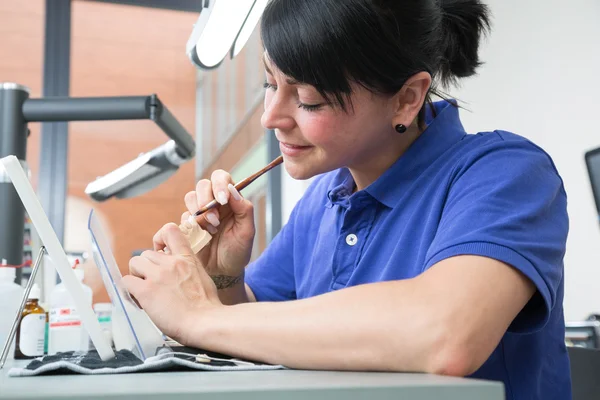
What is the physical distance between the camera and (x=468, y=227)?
2.57 feet

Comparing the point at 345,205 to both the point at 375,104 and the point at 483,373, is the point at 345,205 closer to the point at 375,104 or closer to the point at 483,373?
the point at 375,104

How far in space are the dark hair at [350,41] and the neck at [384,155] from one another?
11cm

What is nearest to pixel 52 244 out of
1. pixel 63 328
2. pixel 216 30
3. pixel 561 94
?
pixel 216 30

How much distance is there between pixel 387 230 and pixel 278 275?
41 centimetres

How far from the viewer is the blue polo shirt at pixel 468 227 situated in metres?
0.78

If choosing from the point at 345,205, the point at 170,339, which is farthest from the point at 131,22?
the point at 170,339

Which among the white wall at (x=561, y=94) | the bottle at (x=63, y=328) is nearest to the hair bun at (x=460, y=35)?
the bottle at (x=63, y=328)

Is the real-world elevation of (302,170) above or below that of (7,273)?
above

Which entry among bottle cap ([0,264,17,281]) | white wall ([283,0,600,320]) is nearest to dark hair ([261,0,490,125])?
bottle cap ([0,264,17,281])

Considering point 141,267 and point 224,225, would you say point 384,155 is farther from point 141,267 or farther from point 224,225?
point 141,267

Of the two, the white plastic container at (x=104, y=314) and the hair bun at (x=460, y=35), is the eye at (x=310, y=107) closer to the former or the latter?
the hair bun at (x=460, y=35)

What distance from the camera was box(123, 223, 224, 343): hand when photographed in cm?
81

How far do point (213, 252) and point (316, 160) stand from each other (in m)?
0.33

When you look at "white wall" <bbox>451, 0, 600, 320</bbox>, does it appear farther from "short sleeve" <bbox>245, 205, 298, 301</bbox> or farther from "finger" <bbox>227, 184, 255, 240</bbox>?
"finger" <bbox>227, 184, 255, 240</bbox>
